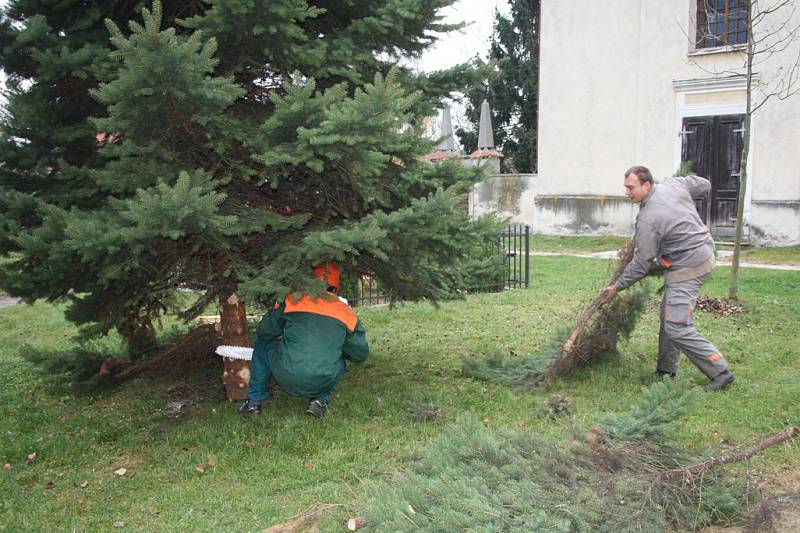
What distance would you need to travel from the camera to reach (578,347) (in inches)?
221

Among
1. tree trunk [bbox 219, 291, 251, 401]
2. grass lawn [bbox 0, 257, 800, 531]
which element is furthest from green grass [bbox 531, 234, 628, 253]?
tree trunk [bbox 219, 291, 251, 401]

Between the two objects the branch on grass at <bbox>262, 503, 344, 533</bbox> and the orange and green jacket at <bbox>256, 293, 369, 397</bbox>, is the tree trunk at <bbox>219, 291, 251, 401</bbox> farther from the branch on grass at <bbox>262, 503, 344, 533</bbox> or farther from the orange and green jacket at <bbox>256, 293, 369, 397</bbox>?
the branch on grass at <bbox>262, 503, 344, 533</bbox>

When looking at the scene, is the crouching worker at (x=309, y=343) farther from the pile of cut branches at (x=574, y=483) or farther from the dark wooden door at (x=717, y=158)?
the dark wooden door at (x=717, y=158)

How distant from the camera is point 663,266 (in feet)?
18.0

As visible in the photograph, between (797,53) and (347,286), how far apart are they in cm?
1106

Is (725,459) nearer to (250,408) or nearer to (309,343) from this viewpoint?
(309,343)

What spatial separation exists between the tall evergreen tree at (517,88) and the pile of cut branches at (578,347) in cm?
1593

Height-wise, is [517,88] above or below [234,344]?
above

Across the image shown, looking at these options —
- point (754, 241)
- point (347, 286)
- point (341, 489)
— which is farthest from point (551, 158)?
point (341, 489)

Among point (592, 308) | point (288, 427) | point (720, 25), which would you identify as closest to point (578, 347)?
point (592, 308)

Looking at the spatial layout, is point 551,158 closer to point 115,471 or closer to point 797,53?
point 797,53

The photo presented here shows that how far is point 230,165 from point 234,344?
1.55 meters

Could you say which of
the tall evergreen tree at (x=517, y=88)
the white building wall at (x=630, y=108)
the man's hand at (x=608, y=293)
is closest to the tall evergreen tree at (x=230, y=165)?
the man's hand at (x=608, y=293)

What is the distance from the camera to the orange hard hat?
471 centimetres
